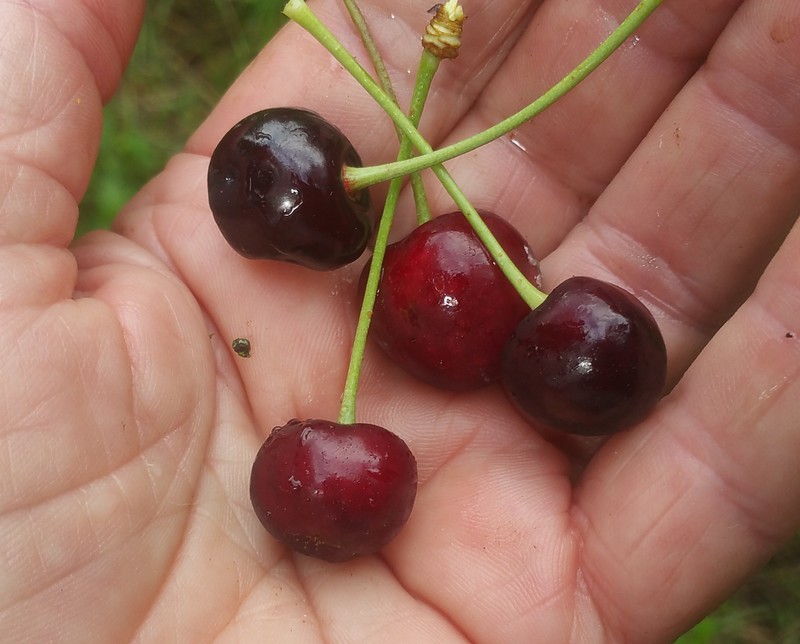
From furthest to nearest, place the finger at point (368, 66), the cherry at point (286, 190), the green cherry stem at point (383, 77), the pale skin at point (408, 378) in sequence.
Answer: the finger at point (368, 66)
the green cherry stem at point (383, 77)
the cherry at point (286, 190)
the pale skin at point (408, 378)

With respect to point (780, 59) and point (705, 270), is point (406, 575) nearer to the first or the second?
point (705, 270)

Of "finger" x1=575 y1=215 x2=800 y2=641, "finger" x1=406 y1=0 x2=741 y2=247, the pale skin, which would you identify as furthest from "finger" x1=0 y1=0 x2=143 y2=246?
"finger" x1=575 y1=215 x2=800 y2=641

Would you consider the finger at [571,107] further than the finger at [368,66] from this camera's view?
No

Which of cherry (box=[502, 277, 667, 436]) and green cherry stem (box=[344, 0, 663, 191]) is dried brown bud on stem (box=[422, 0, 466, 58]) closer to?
green cherry stem (box=[344, 0, 663, 191])

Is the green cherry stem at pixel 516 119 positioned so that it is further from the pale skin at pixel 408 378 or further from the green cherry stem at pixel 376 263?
the pale skin at pixel 408 378

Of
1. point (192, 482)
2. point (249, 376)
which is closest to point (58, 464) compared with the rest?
point (192, 482)

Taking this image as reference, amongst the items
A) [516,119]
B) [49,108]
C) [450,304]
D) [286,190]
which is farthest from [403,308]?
[49,108]

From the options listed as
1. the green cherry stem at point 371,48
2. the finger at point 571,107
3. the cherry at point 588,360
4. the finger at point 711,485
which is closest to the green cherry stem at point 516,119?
the green cherry stem at point 371,48
